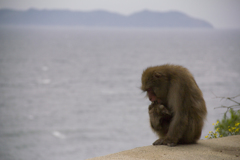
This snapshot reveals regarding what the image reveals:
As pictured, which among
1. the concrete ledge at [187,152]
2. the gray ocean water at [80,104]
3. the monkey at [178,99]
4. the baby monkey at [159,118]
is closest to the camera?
the concrete ledge at [187,152]

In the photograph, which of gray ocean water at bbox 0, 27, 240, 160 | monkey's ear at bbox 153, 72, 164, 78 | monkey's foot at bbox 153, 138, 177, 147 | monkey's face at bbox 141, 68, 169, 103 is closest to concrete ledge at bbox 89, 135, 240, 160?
monkey's foot at bbox 153, 138, 177, 147

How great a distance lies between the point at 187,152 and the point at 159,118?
61 cm

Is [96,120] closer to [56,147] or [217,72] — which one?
[56,147]

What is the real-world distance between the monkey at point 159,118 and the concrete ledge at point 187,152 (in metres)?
0.32

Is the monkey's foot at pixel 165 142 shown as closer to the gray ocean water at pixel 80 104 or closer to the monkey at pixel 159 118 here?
the monkey at pixel 159 118

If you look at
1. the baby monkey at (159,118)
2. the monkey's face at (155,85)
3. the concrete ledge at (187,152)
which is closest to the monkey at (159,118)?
the baby monkey at (159,118)

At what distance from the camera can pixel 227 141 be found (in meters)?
5.18

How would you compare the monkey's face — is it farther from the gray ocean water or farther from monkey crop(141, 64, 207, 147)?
the gray ocean water

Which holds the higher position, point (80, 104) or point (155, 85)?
point (155, 85)

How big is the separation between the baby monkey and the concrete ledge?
1.05 ft

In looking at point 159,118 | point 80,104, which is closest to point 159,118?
point 159,118

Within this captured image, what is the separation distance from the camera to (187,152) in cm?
438

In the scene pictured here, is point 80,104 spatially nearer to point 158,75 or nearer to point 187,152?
point 158,75

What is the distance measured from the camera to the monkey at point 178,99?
4512mm
